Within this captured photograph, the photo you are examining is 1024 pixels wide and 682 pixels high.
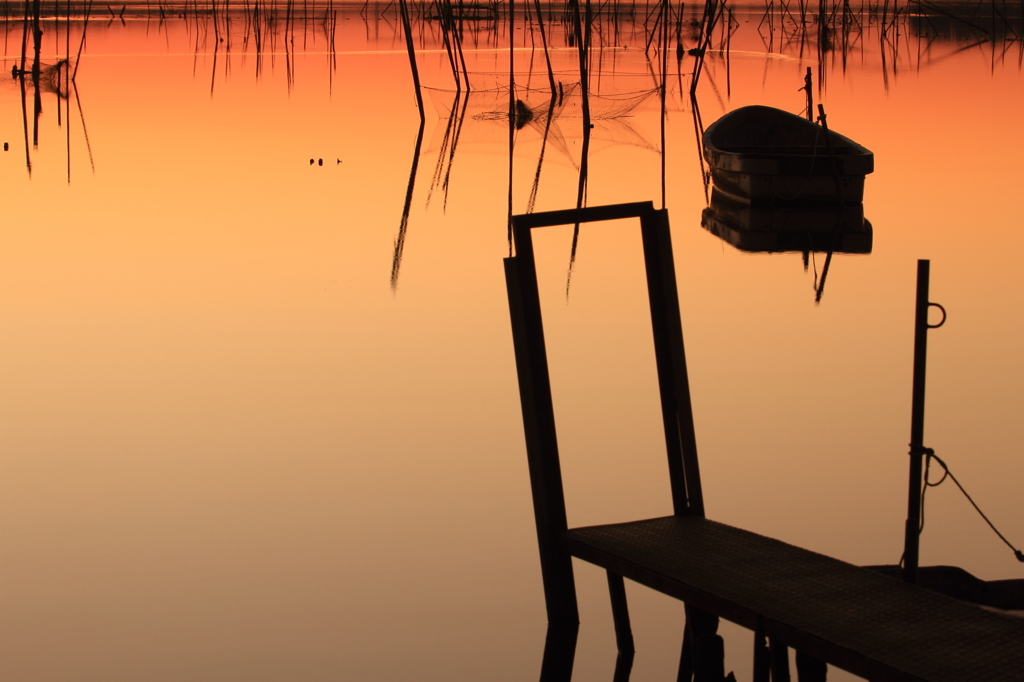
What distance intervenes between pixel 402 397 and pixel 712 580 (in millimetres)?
2752

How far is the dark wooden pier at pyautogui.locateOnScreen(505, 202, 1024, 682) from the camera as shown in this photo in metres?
3.03

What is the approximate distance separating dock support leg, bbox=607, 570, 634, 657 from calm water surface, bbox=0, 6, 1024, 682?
53 mm

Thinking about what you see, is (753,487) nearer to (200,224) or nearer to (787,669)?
(787,669)

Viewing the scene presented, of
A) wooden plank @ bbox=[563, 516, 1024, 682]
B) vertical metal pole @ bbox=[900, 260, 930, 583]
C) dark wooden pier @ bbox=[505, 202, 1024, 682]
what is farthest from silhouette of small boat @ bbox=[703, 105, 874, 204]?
wooden plank @ bbox=[563, 516, 1024, 682]

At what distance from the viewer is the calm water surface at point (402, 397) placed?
157 inches

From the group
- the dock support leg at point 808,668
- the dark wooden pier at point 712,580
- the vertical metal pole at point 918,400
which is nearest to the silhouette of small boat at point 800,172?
the dark wooden pier at point 712,580

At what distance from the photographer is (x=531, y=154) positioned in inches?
514

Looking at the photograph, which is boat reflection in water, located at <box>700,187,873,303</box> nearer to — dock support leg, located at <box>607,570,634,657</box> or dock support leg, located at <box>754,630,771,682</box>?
dock support leg, located at <box>607,570,634,657</box>

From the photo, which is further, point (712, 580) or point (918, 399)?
point (918, 399)

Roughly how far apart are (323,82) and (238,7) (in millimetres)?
20439

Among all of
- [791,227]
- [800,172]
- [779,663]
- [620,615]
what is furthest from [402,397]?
[800,172]

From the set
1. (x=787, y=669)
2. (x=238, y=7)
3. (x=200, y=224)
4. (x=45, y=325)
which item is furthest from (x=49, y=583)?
(x=238, y=7)

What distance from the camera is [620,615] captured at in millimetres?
3758

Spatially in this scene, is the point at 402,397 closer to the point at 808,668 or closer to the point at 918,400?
the point at 918,400
